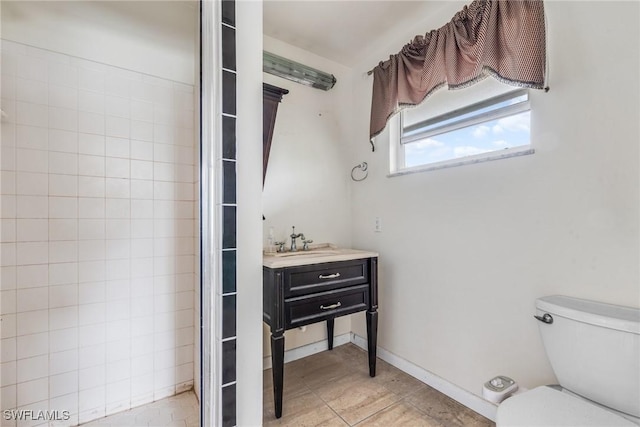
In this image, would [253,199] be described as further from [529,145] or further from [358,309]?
[529,145]

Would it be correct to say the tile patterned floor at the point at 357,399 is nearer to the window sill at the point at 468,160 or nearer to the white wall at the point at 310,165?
the white wall at the point at 310,165

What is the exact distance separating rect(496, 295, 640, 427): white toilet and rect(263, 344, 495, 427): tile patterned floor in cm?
59

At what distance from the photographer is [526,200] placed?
53.3 inches

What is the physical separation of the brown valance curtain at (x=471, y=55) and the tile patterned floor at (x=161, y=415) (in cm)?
201

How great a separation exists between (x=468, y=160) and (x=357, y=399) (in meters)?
1.47

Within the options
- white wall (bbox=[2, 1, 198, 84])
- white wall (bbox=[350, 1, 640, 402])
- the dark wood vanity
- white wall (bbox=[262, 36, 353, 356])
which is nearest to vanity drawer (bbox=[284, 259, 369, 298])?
the dark wood vanity

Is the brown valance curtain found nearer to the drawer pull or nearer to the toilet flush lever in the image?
the toilet flush lever

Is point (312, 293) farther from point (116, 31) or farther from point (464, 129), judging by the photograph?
point (116, 31)

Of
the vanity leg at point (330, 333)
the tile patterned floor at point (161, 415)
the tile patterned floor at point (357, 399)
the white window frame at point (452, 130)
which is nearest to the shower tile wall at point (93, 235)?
the tile patterned floor at point (161, 415)

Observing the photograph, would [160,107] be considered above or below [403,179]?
above

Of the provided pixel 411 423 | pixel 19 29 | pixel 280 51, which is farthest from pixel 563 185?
pixel 19 29

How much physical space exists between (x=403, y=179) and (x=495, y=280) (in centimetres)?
81

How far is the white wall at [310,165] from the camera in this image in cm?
205

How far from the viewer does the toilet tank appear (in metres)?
0.93
